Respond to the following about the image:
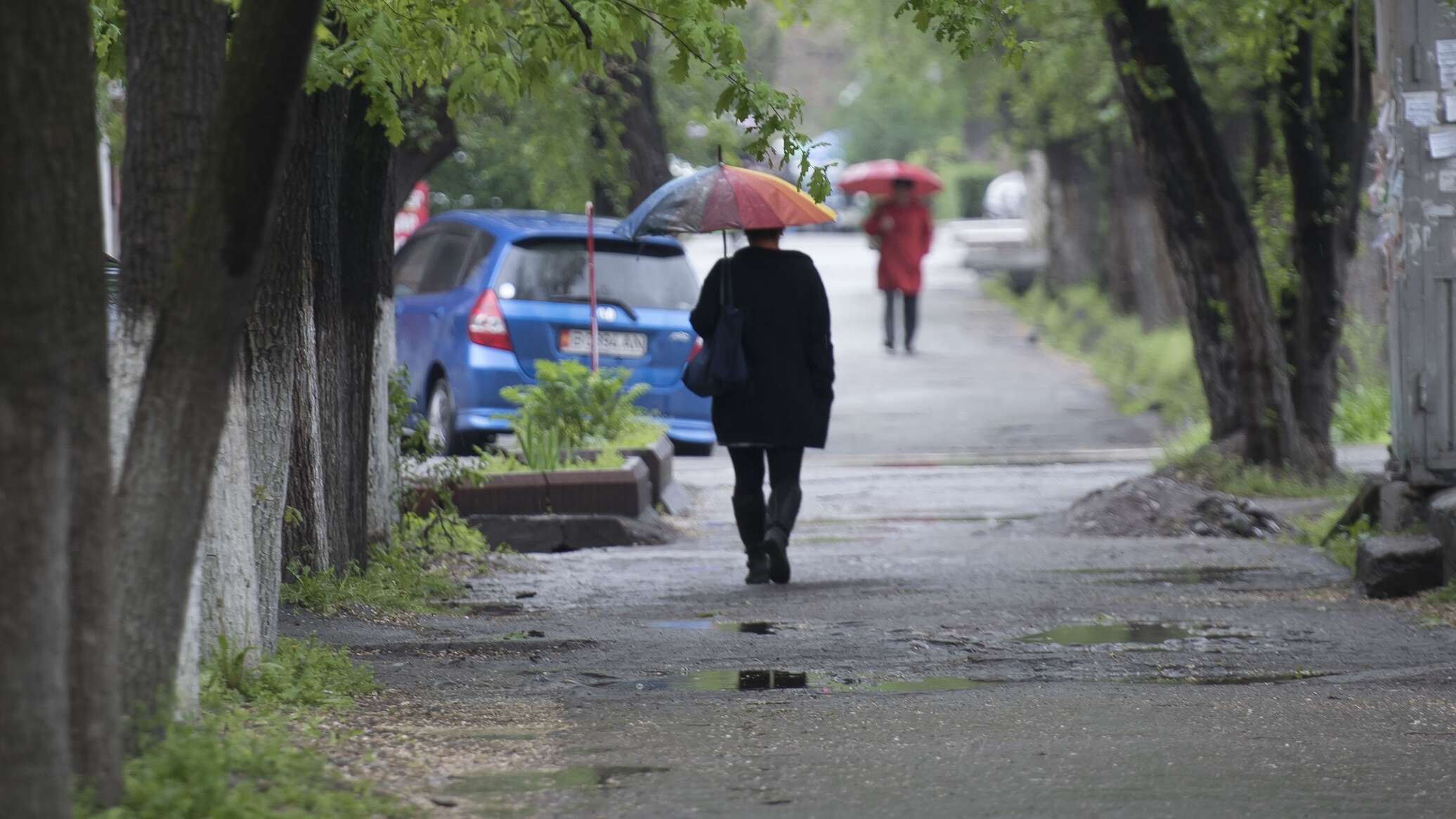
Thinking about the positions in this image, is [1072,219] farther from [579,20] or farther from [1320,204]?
[579,20]

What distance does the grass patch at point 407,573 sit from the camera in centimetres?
803

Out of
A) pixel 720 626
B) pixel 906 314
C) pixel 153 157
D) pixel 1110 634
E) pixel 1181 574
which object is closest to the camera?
pixel 153 157

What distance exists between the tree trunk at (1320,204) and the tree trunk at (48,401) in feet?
34.0

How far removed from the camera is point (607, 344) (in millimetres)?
14594

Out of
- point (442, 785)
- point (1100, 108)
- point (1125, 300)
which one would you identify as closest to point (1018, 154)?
point (1125, 300)

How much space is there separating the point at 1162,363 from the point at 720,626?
583 inches

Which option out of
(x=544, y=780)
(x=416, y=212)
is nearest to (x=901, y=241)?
(x=416, y=212)

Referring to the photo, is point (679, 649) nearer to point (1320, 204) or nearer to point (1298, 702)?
point (1298, 702)

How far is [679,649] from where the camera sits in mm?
7305

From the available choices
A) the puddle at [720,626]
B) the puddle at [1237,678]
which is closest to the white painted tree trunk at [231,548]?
the puddle at [720,626]

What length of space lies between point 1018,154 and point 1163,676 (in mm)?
25654

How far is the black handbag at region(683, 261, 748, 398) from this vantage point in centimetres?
919

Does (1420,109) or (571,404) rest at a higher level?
(1420,109)

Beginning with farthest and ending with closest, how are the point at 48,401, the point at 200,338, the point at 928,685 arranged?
the point at 928,685 → the point at 200,338 → the point at 48,401
